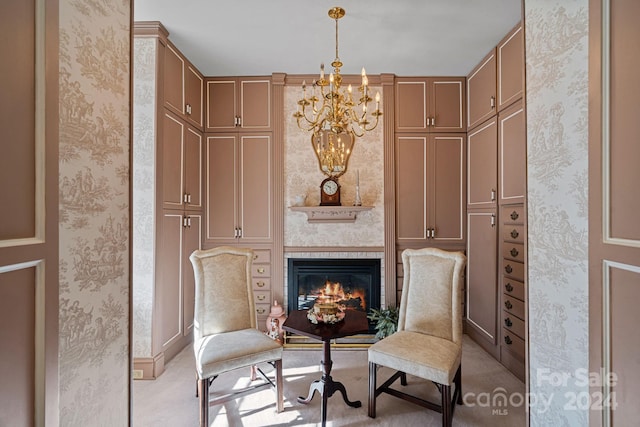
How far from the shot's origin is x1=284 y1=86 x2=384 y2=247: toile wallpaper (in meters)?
3.57

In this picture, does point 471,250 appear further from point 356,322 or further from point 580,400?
point 580,400

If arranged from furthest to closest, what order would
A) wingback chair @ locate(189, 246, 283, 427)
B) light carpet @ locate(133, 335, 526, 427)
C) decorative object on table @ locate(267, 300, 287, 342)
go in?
decorative object on table @ locate(267, 300, 287, 342) → light carpet @ locate(133, 335, 526, 427) → wingback chair @ locate(189, 246, 283, 427)

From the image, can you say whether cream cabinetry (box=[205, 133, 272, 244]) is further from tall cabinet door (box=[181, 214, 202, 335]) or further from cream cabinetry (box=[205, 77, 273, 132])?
tall cabinet door (box=[181, 214, 202, 335])

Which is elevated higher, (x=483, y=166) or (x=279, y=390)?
(x=483, y=166)

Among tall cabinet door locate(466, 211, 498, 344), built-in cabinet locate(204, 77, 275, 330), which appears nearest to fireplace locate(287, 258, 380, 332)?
built-in cabinet locate(204, 77, 275, 330)

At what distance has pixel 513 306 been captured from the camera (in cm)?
261

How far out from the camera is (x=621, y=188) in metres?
0.97

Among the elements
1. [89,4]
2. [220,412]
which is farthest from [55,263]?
[220,412]

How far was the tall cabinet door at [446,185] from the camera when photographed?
3.54 meters

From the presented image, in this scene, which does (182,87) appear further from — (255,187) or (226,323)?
(226,323)

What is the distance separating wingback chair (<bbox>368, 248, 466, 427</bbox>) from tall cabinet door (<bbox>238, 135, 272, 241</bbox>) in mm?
1816

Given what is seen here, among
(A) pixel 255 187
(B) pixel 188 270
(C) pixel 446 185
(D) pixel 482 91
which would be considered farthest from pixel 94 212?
(D) pixel 482 91

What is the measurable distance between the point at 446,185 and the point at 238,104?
2.66 meters

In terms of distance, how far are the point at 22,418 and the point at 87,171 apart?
2.37ft
